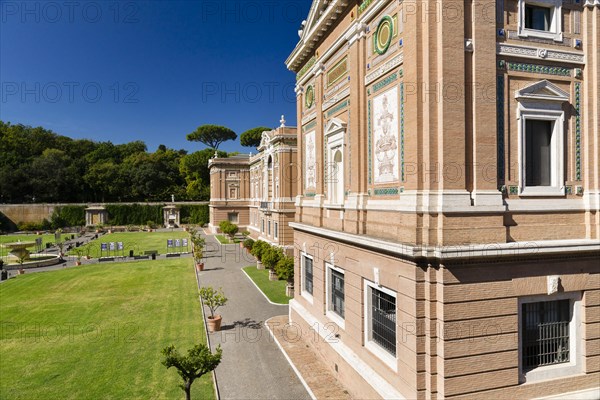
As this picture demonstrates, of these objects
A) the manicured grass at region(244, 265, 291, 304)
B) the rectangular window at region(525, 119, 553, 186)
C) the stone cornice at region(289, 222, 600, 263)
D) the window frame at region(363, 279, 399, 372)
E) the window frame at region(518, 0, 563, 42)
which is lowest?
the manicured grass at region(244, 265, 291, 304)

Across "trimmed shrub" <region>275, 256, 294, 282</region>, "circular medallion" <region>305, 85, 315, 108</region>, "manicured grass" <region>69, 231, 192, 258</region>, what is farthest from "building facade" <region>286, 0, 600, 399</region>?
"manicured grass" <region>69, 231, 192, 258</region>

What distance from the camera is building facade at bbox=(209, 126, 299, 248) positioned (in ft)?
115

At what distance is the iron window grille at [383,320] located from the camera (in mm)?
9461

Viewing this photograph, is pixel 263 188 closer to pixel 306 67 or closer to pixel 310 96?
pixel 306 67

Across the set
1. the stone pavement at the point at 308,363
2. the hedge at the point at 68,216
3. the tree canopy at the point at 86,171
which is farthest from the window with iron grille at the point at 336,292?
the tree canopy at the point at 86,171

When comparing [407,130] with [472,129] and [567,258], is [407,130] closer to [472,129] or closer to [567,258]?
[472,129]

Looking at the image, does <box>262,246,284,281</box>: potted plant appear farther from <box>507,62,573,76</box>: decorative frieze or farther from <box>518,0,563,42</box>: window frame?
<box>518,0,563,42</box>: window frame

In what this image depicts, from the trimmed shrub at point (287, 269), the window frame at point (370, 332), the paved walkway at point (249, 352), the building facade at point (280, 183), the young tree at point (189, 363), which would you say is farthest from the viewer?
the building facade at point (280, 183)

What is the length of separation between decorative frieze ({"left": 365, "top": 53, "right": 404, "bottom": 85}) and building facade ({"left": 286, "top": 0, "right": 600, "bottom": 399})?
50mm

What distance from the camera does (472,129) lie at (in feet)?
27.7

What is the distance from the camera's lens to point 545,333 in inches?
356

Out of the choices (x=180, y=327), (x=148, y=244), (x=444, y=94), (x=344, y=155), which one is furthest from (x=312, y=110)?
(x=148, y=244)

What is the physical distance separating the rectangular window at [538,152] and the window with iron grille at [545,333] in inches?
129

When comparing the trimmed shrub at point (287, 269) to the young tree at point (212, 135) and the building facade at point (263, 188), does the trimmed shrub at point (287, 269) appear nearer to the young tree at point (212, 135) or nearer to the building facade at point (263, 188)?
the building facade at point (263, 188)
